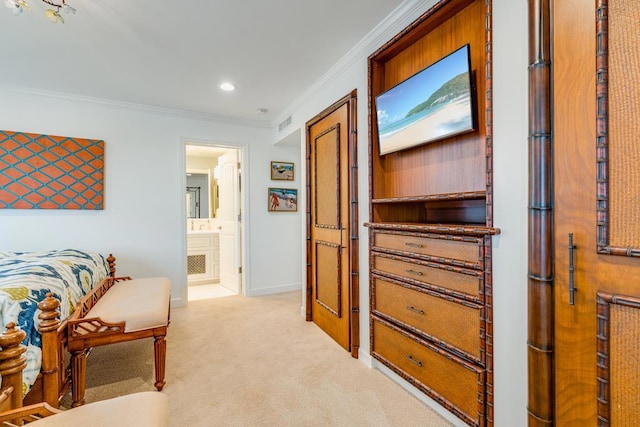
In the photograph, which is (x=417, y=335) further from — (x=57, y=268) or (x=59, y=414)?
(x=57, y=268)

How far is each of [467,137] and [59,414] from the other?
2148 millimetres

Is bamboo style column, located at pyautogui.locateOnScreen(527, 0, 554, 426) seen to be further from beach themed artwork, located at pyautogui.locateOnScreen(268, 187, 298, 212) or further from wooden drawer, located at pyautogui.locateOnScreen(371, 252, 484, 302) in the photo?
beach themed artwork, located at pyautogui.locateOnScreen(268, 187, 298, 212)

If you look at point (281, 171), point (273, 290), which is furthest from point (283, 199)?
point (273, 290)

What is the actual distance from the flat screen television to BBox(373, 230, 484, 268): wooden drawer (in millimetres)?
571

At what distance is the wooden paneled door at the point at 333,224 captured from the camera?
2.48m

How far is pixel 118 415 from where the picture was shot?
3.17ft

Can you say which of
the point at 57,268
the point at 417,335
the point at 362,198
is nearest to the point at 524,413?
the point at 417,335

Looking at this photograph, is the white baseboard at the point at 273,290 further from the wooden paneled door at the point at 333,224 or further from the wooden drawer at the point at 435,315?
the wooden drawer at the point at 435,315

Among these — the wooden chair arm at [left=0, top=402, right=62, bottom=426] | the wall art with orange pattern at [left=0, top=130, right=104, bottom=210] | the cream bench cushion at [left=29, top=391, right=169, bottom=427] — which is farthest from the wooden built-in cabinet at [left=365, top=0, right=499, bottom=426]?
the wall art with orange pattern at [left=0, top=130, right=104, bottom=210]

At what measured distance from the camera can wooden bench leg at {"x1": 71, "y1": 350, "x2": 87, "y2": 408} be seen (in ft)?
5.63

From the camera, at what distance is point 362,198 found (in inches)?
94.3

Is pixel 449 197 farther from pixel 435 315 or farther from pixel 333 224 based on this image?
pixel 333 224

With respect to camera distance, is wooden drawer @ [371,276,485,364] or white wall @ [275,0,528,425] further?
wooden drawer @ [371,276,485,364]

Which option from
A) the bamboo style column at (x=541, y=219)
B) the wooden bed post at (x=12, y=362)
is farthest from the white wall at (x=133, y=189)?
the bamboo style column at (x=541, y=219)
